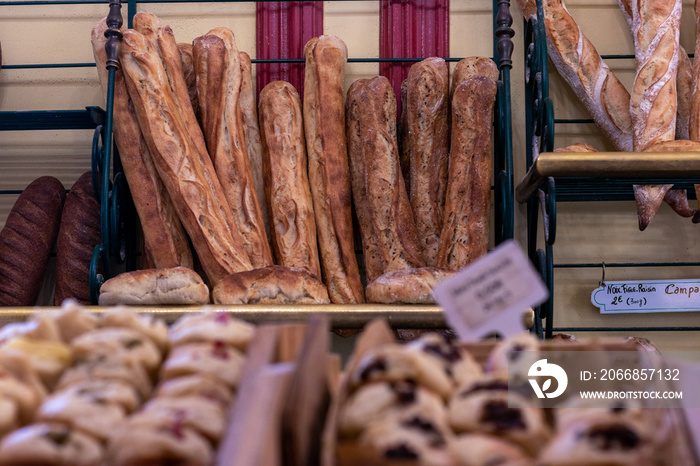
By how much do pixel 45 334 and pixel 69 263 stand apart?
4.13ft

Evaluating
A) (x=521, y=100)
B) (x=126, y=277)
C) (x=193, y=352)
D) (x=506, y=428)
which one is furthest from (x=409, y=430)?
(x=521, y=100)

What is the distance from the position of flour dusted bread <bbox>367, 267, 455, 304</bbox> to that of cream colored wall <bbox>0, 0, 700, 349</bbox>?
628 mm

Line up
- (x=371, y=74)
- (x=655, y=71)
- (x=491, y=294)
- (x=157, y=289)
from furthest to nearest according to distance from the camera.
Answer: (x=371, y=74) < (x=655, y=71) < (x=157, y=289) < (x=491, y=294)

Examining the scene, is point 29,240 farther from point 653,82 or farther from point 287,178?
point 653,82

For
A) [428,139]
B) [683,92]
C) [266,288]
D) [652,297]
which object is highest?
[683,92]

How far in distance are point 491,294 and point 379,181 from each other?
119 cm

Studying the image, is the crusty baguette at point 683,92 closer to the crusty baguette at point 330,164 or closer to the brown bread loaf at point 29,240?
the crusty baguette at point 330,164

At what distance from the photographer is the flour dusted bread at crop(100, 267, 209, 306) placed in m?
1.57

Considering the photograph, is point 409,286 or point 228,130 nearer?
point 409,286

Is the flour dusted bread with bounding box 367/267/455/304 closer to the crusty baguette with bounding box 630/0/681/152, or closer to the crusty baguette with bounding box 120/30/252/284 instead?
the crusty baguette with bounding box 120/30/252/284

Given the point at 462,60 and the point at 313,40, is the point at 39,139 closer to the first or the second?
the point at 313,40

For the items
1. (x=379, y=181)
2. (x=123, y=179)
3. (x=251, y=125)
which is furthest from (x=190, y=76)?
(x=379, y=181)

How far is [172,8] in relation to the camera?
2252 millimetres

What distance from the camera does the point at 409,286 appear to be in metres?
1.60
